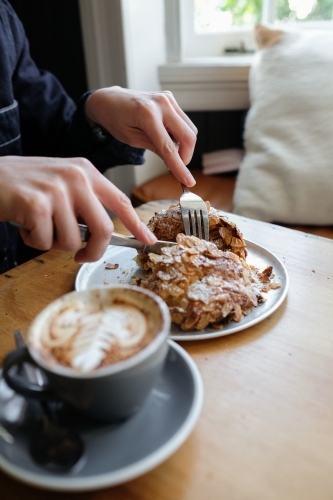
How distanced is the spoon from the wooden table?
0.04 metres

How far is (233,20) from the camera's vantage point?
5.94 feet

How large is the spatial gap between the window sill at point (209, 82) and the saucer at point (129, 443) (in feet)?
4.59

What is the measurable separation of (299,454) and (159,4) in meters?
1.64

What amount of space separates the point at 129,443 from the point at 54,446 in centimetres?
7

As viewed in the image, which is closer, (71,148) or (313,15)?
(71,148)

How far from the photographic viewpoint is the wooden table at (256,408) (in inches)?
16.6

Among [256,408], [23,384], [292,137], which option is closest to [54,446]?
[23,384]

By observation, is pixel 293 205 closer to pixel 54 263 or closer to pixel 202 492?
pixel 54 263

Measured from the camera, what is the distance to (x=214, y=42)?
1.84 metres

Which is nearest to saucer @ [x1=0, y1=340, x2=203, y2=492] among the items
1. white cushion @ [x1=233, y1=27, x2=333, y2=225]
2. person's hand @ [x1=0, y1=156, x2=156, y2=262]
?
person's hand @ [x1=0, y1=156, x2=156, y2=262]

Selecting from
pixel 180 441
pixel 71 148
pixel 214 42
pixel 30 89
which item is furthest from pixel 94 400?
pixel 214 42

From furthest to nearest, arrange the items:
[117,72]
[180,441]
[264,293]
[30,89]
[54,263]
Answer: [117,72], [30,89], [54,263], [264,293], [180,441]

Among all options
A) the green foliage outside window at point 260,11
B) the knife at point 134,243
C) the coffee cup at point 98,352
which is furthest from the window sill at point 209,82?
the coffee cup at point 98,352

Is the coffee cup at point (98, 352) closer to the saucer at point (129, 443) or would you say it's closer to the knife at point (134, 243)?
the saucer at point (129, 443)
